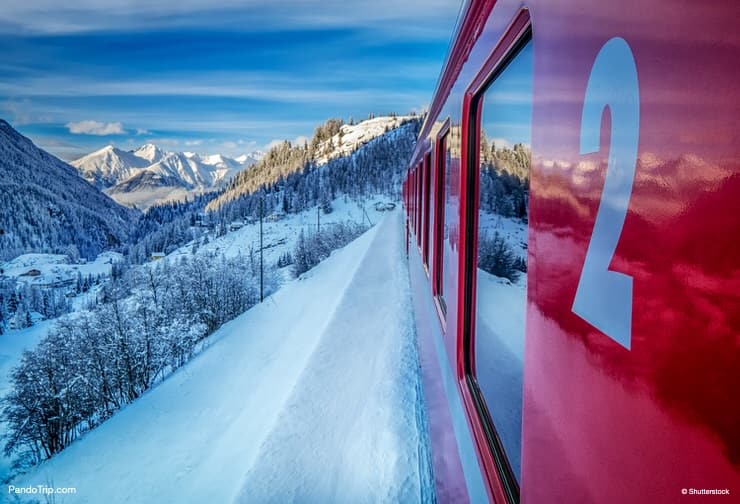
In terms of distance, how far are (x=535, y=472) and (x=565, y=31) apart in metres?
0.99

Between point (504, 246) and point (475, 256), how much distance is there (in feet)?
1.50

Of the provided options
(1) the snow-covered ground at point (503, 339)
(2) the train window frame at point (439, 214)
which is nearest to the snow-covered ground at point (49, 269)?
(2) the train window frame at point (439, 214)

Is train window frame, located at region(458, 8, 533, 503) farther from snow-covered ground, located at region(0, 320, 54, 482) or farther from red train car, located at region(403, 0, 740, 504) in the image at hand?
snow-covered ground, located at region(0, 320, 54, 482)

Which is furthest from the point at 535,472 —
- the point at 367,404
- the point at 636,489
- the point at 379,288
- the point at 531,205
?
the point at 379,288

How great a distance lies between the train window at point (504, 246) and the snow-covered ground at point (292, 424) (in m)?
2.17

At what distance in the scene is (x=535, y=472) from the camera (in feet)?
3.42

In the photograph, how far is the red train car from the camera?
0.47 metres

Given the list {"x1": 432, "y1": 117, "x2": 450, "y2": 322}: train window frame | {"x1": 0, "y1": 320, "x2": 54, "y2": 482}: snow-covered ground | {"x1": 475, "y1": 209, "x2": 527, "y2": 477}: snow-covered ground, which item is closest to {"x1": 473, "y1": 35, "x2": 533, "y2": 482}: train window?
{"x1": 475, "y1": 209, "x2": 527, "y2": 477}: snow-covered ground

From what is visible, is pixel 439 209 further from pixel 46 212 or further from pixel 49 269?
pixel 46 212

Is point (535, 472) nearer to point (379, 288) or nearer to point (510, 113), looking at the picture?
point (510, 113)

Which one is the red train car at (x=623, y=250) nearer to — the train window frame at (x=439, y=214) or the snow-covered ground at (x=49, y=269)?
the train window frame at (x=439, y=214)

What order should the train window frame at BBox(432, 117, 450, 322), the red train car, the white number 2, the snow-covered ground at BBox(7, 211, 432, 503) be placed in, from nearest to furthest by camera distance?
the red train car < the white number 2 < the train window frame at BBox(432, 117, 450, 322) < the snow-covered ground at BBox(7, 211, 432, 503)

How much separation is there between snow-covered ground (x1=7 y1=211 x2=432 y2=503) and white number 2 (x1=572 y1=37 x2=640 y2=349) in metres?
3.19

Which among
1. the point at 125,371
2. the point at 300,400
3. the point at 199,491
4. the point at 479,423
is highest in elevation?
the point at 479,423
